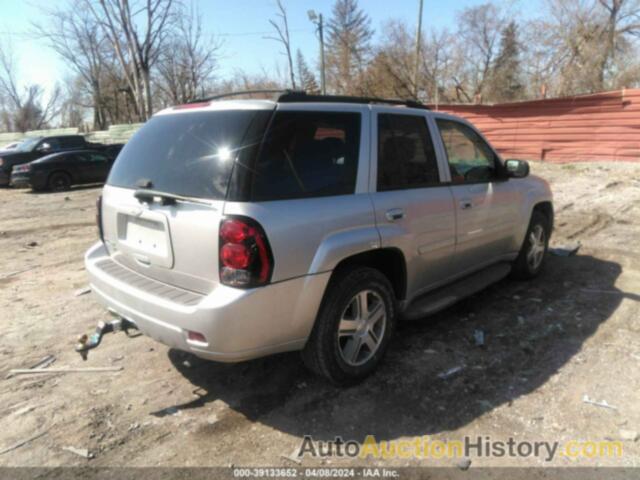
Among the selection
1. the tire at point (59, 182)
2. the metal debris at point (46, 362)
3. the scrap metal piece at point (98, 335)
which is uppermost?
the tire at point (59, 182)

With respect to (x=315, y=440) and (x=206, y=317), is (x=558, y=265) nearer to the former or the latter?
(x=315, y=440)

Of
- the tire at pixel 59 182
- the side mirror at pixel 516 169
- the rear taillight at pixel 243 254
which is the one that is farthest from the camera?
the tire at pixel 59 182

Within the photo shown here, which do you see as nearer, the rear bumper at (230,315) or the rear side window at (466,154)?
the rear bumper at (230,315)

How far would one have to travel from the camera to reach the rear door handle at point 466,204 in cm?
394

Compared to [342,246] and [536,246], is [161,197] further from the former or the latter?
[536,246]

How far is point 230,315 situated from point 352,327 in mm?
1023

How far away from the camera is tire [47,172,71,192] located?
1520cm

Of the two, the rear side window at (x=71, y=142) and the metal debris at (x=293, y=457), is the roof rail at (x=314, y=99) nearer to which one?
the metal debris at (x=293, y=457)

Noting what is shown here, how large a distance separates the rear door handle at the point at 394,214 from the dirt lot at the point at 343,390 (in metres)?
1.14

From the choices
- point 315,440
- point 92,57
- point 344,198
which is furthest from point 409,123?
point 92,57

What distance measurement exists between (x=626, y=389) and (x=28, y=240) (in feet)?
29.8

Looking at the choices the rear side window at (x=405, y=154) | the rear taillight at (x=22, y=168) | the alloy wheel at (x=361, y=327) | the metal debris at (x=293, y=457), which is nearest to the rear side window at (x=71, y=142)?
the rear taillight at (x=22, y=168)

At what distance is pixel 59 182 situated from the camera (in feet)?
50.5

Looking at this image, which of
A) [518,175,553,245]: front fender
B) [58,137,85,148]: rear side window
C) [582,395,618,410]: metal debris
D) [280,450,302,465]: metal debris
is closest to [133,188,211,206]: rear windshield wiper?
[280,450,302,465]: metal debris
